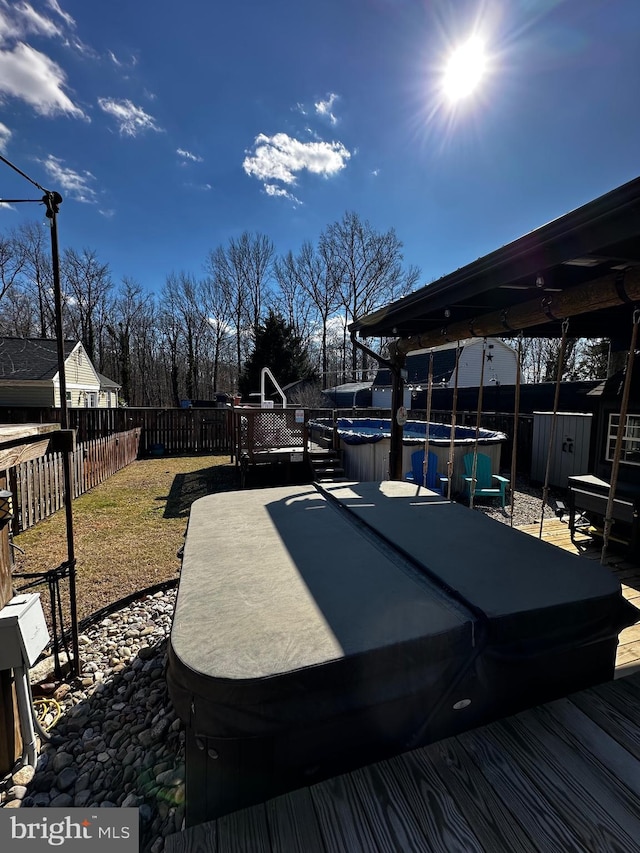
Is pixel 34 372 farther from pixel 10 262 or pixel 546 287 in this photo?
pixel 546 287

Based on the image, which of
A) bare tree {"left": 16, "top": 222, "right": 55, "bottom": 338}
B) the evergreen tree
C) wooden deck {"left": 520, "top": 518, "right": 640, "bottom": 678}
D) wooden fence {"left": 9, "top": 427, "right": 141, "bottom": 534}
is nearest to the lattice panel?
wooden fence {"left": 9, "top": 427, "right": 141, "bottom": 534}

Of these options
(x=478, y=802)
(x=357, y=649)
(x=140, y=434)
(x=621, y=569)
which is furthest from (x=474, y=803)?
(x=140, y=434)

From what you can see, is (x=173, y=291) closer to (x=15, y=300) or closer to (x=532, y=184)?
(x=15, y=300)

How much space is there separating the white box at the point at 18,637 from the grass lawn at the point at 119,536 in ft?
2.13

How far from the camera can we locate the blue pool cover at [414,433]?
7.13 metres

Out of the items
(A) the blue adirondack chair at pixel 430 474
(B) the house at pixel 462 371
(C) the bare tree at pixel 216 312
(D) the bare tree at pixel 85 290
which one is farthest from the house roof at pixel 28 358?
(A) the blue adirondack chair at pixel 430 474

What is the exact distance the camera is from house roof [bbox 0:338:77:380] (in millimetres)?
14078

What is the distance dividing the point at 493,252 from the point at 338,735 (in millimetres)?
2262

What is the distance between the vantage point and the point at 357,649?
1096mm

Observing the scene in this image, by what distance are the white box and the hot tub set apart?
0.77 metres

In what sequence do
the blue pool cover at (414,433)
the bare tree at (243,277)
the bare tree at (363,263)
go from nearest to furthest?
the blue pool cover at (414,433) → the bare tree at (363,263) → the bare tree at (243,277)

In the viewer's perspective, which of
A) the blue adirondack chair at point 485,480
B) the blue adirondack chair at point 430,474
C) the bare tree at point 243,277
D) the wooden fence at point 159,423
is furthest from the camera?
the bare tree at point 243,277

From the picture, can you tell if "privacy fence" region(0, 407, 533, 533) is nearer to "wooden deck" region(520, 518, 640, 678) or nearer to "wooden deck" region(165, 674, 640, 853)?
"wooden deck" region(520, 518, 640, 678)

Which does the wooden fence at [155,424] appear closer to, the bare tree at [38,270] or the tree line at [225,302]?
the tree line at [225,302]
